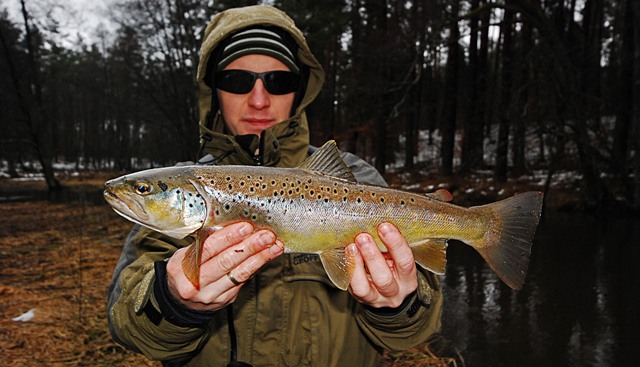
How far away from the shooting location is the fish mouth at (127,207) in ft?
7.06

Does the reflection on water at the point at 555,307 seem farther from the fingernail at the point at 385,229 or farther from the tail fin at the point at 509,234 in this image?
the fingernail at the point at 385,229

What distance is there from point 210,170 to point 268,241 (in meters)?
0.53

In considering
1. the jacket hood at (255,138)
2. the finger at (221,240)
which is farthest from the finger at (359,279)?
the jacket hood at (255,138)

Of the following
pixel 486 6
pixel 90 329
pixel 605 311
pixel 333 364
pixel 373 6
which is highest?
pixel 373 6

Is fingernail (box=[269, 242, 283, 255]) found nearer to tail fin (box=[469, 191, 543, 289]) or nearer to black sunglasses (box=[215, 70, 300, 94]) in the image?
tail fin (box=[469, 191, 543, 289])

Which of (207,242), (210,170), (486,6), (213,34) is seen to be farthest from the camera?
(486,6)

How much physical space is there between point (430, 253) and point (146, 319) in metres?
1.57

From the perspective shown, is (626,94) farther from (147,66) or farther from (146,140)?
(146,140)

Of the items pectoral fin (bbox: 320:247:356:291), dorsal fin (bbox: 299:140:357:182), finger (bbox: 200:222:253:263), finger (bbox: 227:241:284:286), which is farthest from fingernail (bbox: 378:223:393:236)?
finger (bbox: 200:222:253:263)

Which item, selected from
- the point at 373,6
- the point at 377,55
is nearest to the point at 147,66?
the point at 373,6

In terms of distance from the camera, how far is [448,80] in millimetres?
25500

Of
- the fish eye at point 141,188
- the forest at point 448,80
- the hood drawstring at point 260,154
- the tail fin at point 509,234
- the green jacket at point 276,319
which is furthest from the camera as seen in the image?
the forest at point 448,80

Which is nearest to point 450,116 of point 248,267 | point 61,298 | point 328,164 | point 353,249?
point 61,298

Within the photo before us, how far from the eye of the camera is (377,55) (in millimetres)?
17875
